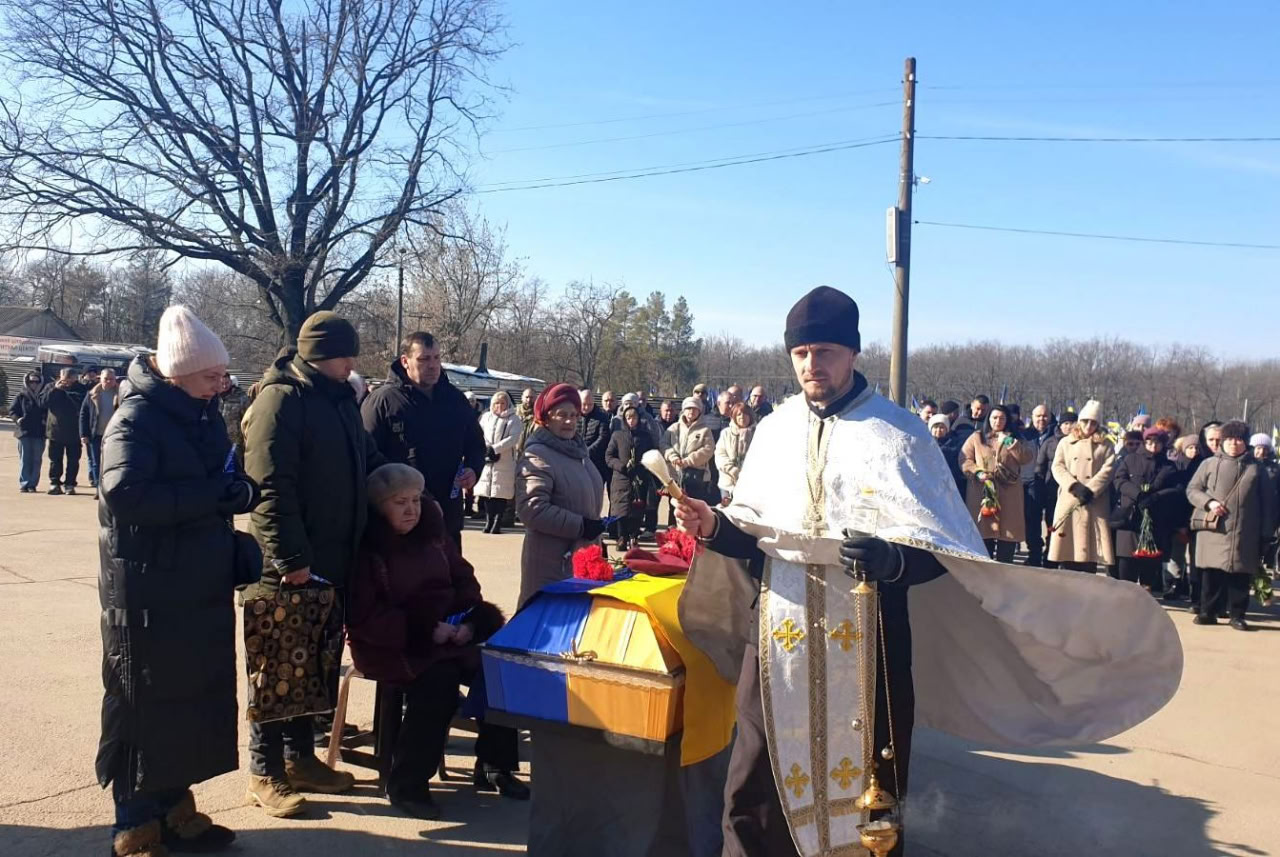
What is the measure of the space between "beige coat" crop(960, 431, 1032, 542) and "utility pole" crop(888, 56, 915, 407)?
490 cm

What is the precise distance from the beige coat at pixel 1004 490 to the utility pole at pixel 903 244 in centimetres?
490

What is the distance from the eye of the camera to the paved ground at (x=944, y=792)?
13.9 feet

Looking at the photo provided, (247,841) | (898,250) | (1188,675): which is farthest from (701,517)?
(898,250)

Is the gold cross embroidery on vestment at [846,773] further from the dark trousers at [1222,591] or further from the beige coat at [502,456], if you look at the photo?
the beige coat at [502,456]

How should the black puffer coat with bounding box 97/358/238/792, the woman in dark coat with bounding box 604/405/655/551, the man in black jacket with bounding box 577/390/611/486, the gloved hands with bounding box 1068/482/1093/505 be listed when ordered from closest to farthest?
the black puffer coat with bounding box 97/358/238/792, the gloved hands with bounding box 1068/482/1093/505, the woman in dark coat with bounding box 604/405/655/551, the man in black jacket with bounding box 577/390/611/486

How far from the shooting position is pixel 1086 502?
10242mm

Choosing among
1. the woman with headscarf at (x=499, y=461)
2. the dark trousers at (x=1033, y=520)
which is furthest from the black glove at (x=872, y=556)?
the woman with headscarf at (x=499, y=461)

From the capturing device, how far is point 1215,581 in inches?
380

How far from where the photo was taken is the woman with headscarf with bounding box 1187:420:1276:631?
30.8 ft

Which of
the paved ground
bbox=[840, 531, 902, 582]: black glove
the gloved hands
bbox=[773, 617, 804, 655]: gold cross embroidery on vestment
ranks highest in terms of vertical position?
bbox=[840, 531, 902, 582]: black glove

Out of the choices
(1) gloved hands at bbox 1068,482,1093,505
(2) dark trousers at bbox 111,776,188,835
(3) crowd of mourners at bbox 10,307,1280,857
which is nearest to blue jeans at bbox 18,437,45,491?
(3) crowd of mourners at bbox 10,307,1280,857

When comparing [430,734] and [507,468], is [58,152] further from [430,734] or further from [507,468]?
[430,734]

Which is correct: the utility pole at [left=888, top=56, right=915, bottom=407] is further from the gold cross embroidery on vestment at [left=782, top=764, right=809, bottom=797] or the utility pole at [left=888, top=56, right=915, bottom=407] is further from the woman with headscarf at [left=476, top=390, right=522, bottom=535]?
the gold cross embroidery on vestment at [left=782, top=764, right=809, bottom=797]

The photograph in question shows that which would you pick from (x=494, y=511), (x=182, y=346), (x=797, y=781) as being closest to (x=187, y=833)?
(x=182, y=346)
